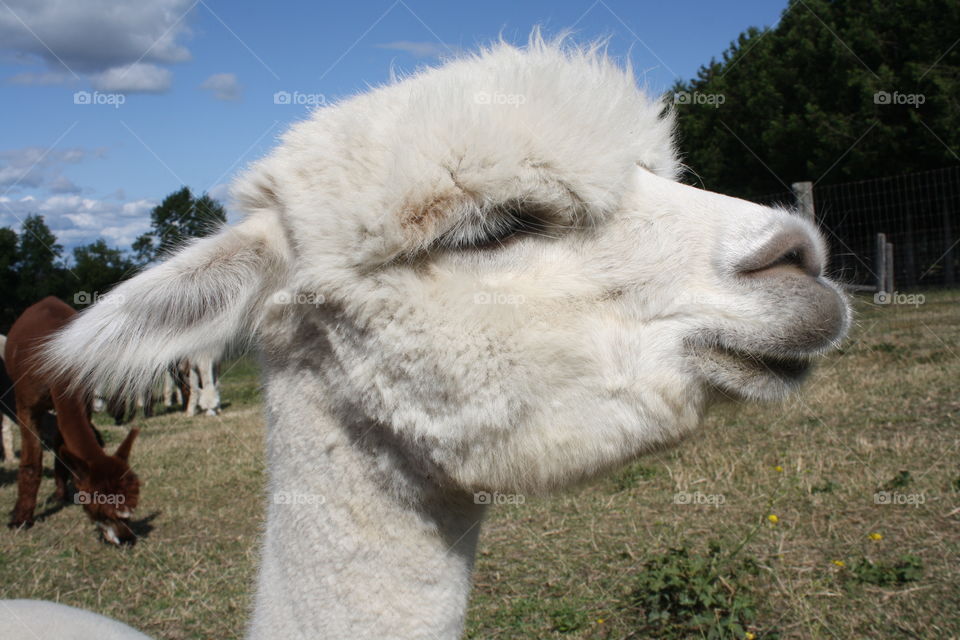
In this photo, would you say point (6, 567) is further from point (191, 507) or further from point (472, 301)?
point (472, 301)

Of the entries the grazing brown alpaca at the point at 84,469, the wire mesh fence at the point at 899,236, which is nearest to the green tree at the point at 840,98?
the wire mesh fence at the point at 899,236

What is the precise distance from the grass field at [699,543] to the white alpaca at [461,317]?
320mm

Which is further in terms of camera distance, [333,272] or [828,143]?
[828,143]

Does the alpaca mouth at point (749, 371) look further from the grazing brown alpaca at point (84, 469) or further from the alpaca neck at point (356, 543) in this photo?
the grazing brown alpaca at point (84, 469)

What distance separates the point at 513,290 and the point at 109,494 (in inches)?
207

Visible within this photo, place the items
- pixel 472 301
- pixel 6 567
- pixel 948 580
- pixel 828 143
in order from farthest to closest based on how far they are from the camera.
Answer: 1. pixel 828 143
2. pixel 6 567
3. pixel 948 580
4. pixel 472 301

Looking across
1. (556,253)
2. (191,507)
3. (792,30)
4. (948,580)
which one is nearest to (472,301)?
(556,253)

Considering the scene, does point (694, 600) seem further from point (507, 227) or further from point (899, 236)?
point (899, 236)

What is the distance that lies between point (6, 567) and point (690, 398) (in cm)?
591

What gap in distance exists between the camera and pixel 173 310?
1712mm

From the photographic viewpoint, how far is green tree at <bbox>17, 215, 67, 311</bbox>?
20.2 metres

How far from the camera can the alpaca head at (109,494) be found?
568 centimetres

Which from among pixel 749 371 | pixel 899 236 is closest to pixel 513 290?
pixel 749 371

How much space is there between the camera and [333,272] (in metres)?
1.61
